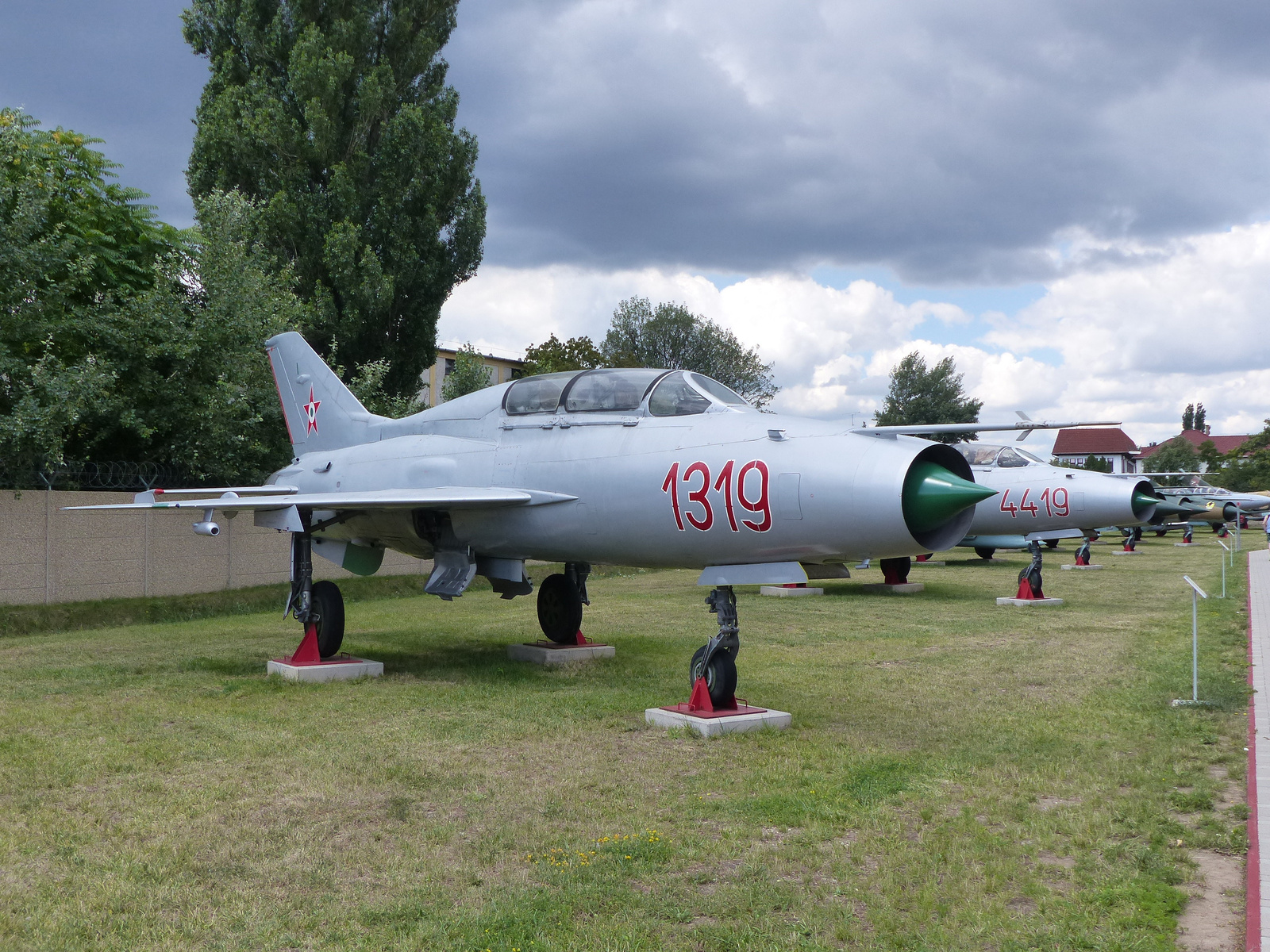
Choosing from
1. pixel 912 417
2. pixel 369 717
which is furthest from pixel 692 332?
pixel 369 717

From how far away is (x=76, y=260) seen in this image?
1591cm

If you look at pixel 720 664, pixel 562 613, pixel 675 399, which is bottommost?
pixel 562 613

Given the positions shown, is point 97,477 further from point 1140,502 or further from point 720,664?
point 1140,502

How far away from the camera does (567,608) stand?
1065 cm

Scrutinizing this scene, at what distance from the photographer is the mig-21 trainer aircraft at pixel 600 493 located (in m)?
6.51

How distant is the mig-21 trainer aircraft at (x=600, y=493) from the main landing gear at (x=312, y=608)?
0.02m

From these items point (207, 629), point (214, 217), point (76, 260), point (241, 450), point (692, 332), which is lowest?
point (207, 629)

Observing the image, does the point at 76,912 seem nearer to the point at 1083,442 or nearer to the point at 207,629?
the point at 207,629

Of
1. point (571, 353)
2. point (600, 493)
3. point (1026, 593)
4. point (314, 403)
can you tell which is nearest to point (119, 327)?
point (314, 403)

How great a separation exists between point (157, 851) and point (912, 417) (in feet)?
256

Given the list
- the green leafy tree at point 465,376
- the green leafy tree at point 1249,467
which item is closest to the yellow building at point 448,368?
the green leafy tree at point 465,376

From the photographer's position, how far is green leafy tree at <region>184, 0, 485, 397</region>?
2367 cm

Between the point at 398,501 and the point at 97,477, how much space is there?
368 inches

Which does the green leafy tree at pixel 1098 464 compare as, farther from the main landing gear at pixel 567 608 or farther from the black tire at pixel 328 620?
the black tire at pixel 328 620
